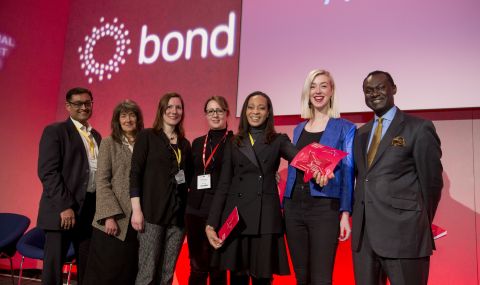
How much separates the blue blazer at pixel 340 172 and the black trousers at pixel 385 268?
252 mm

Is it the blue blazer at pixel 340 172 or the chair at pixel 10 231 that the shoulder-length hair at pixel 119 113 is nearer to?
the blue blazer at pixel 340 172

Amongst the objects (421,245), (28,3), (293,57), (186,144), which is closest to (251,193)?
(186,144)

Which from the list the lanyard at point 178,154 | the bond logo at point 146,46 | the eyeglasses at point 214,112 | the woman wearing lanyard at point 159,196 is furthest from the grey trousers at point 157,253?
the bond logo at point 146,46

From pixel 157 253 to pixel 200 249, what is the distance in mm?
516

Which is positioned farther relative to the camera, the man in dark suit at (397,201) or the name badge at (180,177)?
the name badge at (180,177)

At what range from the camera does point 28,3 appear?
5.55m

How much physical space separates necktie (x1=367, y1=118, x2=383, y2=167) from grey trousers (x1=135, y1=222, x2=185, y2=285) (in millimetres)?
1299

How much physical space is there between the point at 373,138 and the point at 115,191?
1.73 m

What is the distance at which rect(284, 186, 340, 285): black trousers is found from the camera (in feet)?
7.73

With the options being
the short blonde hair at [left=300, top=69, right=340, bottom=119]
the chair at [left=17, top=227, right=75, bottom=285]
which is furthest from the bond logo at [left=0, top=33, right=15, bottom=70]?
the short blonde hair at [left=300, top=69, right=340, bottom=119]

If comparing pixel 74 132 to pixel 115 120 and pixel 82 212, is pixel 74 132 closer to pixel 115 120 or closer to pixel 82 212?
pixel 115 120

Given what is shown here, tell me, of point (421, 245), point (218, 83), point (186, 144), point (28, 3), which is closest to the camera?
point (421, 245)

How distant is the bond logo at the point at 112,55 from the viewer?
548cm

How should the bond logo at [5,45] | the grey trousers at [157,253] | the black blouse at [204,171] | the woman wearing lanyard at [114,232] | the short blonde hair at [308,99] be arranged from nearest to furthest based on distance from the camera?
the grey trousers at [157,253], the short blonde hair at [308,99], the woman wearing lanyard at [114,232], the black blouse at [204,171], the bond logo at [5,45]
